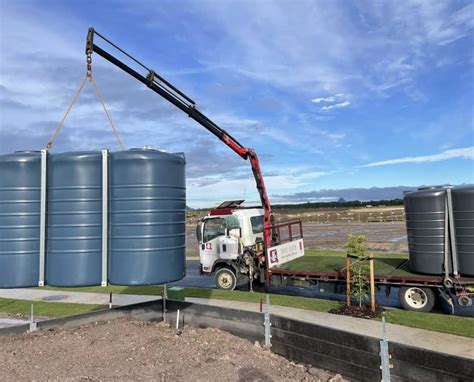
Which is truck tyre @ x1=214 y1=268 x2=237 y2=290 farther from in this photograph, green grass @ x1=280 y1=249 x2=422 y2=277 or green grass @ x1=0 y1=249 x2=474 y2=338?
green grass @ x1=280 y1=249 x2=422 y2=277

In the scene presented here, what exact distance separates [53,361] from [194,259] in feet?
55.0

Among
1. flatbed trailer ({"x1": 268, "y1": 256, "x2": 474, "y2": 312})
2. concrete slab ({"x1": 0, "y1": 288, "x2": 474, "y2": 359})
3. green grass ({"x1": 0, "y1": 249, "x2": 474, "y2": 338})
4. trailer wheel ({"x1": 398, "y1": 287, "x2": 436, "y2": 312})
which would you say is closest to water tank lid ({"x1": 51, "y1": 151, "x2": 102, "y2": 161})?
concrete slab ({"x1": 0, "y1": 288, "x2": 474, "y2": 359})

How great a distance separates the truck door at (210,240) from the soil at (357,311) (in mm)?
4819

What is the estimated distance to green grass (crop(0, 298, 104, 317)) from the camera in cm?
1127

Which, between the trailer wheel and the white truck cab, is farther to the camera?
the white truck cab

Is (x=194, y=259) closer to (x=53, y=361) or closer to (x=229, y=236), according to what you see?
(x=229, y=236)

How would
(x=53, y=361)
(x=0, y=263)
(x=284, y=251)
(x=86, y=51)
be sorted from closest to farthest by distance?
(x=0, y=263)
(x=53, y=361)
(x=86, y=51)
(x=284, y=251)

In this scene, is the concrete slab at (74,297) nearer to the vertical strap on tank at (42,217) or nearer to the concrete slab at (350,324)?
the concrete slab at (350,324)

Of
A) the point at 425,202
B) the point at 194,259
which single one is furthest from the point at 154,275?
the point at 194,259

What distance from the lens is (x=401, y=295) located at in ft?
33.8

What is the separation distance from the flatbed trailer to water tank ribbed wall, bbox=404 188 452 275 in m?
0.31

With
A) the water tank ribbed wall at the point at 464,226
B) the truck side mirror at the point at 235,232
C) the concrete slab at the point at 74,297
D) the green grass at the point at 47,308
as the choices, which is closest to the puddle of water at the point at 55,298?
the concrete slab at the point at 74,297

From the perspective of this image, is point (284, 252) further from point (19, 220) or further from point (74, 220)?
point (19, 220)

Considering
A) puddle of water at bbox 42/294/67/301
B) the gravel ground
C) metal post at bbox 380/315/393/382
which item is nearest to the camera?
metal post at bbox 380/315/393/382
